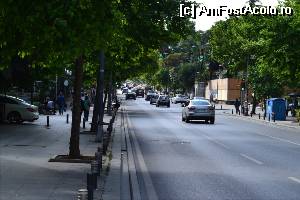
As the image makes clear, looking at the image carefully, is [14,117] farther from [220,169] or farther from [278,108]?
[278,108]

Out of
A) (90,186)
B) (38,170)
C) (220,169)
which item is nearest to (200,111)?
(220,169)

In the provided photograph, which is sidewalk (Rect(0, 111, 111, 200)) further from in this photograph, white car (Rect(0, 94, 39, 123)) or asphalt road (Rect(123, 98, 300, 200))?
white car (Rect(0, 94, 39, 123))

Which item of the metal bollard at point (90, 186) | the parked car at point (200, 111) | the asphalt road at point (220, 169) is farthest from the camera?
the parked car at point (200, 111)

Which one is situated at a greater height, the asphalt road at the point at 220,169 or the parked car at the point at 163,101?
the parked car at the point at 163,101

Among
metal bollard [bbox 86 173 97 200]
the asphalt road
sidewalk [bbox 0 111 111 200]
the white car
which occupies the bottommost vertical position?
the asphalt road

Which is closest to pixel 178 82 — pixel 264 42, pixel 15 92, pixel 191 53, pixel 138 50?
pixel 191 53

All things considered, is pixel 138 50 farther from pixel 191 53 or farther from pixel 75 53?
pixel 191 53

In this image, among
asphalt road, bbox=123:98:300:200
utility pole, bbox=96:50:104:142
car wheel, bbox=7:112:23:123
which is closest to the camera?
asphalt road, bbox=123:98:300:200

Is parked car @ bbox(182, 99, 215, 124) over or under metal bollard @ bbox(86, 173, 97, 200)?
over

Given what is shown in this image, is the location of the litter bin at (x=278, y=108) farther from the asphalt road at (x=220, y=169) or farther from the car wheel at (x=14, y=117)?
the asphalt road at (x=220, y=169)

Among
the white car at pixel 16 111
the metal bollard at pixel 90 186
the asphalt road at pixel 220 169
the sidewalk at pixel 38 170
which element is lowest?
the asphalt road at pixel 220 169

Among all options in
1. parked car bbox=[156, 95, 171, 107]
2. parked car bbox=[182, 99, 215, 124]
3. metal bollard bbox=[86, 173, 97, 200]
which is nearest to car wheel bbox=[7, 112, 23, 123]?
parked car bbox=[182, 99, 215, 124]

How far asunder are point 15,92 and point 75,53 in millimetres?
38117

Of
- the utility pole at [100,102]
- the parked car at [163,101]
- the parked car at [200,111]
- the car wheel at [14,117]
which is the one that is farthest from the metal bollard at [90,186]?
the parked car at [163,101]
